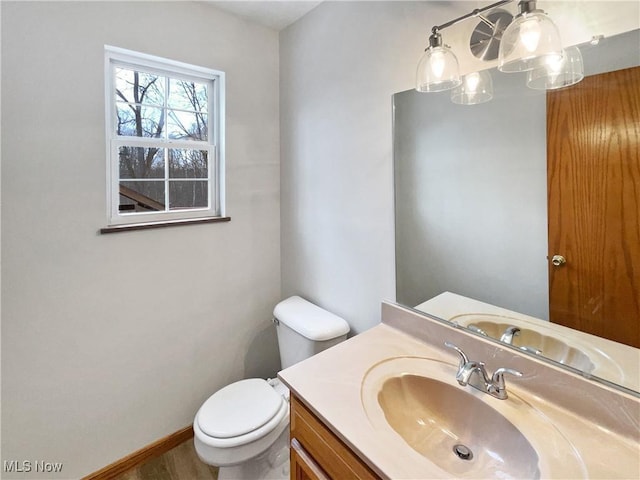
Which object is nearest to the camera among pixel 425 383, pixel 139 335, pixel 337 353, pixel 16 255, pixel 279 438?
pixel 425 383

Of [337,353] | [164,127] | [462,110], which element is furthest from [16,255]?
[462,110]

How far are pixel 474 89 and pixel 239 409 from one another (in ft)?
5.38

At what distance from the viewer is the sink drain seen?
867 mm

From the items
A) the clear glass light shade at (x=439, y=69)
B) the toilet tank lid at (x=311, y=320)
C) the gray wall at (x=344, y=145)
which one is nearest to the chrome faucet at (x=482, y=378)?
the gray wall at (x=344, y=145)

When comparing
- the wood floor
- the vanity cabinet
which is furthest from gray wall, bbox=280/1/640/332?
the wood floor

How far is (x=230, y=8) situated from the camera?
1.76 metres

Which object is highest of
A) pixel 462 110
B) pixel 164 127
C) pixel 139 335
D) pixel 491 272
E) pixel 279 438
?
pixel 164 127

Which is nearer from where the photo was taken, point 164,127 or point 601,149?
point 601,149

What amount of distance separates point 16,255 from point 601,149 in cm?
209

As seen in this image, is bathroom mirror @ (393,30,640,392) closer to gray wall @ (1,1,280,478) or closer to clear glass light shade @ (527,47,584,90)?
clear glass light shade @ (527,47,584,90)

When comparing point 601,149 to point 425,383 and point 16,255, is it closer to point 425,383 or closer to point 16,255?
point 425,383

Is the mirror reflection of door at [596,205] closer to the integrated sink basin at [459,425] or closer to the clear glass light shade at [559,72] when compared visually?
the clear glass light shade at [559,72]

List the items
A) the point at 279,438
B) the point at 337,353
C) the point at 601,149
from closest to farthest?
the point at 601,149, the point at 337,353, the point at 279,438

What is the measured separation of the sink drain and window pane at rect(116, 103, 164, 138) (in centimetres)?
191
